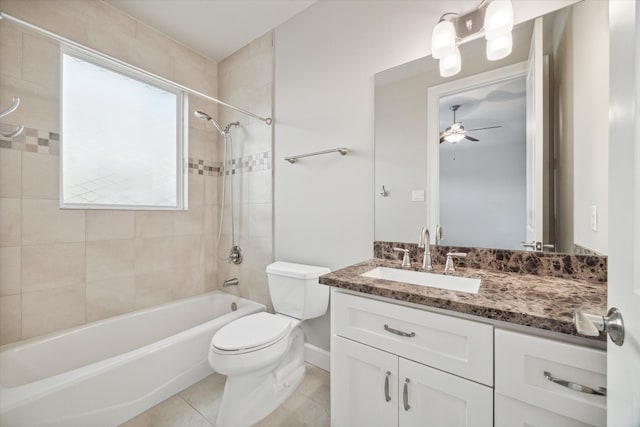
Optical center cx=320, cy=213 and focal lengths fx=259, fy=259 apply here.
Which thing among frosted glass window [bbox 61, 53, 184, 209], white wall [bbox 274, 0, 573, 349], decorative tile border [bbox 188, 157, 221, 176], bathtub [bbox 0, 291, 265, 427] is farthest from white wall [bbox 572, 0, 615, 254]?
frosted glass window [bbox 61, 53, 184, 209]

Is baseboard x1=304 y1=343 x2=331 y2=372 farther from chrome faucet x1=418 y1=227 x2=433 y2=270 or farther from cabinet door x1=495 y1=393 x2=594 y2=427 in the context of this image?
cabinet door x1=495 y1=393 x2=594 y2=427

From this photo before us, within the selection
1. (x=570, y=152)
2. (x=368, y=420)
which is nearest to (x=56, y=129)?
(x=368, y=420)

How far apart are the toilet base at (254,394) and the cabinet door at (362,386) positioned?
1.58 feet

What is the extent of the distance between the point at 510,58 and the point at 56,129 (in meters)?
2.58

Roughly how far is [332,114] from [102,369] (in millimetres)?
1894

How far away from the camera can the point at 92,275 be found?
69.5 inches

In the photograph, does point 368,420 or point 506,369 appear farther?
point 368,420

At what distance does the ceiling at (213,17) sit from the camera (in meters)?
1.84

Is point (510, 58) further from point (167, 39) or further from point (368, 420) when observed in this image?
point (167, 39)

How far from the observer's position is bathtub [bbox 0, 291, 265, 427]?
1109 mm

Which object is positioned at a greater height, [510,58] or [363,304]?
[510,58]

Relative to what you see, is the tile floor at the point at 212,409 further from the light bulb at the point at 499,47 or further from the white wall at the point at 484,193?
the light bulb at the point at 499,47

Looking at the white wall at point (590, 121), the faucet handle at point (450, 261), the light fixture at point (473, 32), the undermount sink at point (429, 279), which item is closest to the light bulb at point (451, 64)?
the light fixture at point (473, 32)

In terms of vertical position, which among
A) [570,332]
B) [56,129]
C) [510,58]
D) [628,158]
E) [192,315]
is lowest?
[192,315]
